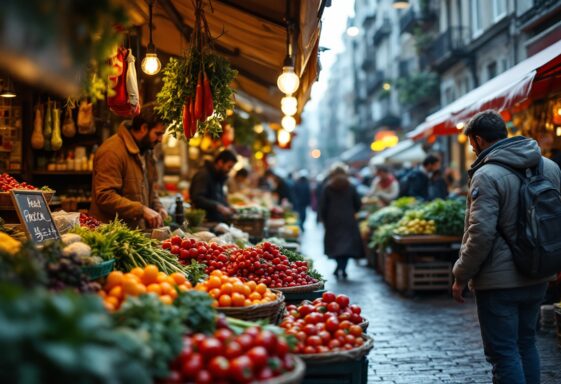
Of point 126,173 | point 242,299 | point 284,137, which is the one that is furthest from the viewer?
point 284,137

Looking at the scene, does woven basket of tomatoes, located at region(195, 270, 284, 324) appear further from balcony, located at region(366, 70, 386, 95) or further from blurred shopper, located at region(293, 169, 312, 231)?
balcony, located at region(366, 70, 386, 95)

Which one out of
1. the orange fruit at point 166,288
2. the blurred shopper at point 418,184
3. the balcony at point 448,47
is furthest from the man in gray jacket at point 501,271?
the balcony at point 448,47

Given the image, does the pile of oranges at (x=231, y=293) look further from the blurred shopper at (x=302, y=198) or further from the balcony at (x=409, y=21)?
the balcony at (x=409, y=21)

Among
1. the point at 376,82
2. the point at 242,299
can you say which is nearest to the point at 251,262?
the point at 242,299

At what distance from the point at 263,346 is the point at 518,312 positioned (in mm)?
2520

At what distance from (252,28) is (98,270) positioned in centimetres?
456

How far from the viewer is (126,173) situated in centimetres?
681

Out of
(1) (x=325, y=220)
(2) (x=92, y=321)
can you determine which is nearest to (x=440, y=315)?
(1) (x=325, y=220)

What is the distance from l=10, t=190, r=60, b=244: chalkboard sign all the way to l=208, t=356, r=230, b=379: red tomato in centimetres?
194

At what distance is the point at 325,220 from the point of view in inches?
524

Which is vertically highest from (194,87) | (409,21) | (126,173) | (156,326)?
(409,21)

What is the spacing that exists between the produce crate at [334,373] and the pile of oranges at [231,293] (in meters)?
0.69

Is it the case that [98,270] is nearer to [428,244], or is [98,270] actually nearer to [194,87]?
[194,87]

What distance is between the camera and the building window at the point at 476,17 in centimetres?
2358
